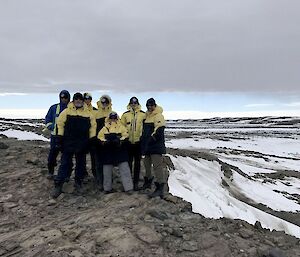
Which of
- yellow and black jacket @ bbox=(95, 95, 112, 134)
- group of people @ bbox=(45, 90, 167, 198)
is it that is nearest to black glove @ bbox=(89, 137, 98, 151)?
group of people @ bbox=(45, 90, 167, 198)

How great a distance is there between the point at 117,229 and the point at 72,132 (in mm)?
2925

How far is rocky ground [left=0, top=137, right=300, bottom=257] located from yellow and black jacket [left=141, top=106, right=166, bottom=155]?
99 cm

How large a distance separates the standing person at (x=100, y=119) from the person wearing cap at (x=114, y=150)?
0.58 feet

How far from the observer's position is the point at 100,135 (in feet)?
29.2

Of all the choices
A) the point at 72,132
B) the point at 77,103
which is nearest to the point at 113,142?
the point at 72,132

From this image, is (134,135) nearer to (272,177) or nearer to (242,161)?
(272,177)

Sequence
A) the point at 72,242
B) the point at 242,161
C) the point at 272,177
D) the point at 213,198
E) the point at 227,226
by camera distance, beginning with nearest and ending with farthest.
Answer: the point at 72,242, the point at 227,226, the point at 213,198, the point at 272,177, the point at 242,161

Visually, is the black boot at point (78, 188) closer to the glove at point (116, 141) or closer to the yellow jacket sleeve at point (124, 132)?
the glove at point (116, 141)

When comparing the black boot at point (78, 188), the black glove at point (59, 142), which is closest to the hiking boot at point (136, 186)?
the black boot at point (78, 188)

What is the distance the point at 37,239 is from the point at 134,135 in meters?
3.39

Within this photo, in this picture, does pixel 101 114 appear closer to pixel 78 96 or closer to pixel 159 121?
pixel 78 96

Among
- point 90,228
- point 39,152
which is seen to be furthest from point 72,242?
point 39,152

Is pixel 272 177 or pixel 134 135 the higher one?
pixel 134 135

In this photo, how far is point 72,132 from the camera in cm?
877
